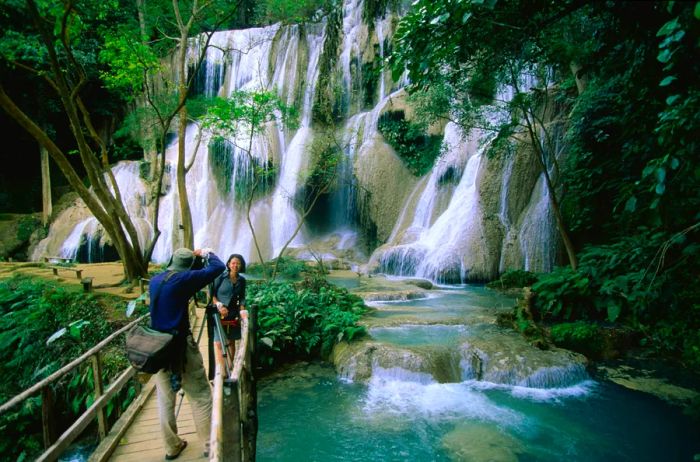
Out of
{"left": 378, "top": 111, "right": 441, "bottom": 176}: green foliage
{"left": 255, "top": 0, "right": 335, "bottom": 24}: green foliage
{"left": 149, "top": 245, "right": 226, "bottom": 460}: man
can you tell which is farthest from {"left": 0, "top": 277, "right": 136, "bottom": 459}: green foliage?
{"left": 255, "top": 0, "right": 335, "bottom": 24}: green foliage

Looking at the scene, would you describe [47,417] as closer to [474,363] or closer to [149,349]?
[149,349]

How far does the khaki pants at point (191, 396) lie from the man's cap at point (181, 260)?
0.58 meters

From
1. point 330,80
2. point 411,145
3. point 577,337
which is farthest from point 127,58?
point 330,80

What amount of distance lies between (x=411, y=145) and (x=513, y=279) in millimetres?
8388

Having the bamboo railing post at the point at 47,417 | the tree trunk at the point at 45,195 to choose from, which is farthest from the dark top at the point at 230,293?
the tree trunk at the point at 45,195

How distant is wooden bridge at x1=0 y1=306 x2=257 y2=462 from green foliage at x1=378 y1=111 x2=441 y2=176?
15.1 metres

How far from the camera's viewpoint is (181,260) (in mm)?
3211

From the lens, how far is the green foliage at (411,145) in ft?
60.2

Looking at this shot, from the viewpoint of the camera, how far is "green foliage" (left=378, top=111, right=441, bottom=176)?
1834 centimetres

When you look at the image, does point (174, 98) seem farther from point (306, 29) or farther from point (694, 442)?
point (694, 442)

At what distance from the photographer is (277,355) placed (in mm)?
7906

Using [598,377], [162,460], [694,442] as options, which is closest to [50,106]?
[162,460]

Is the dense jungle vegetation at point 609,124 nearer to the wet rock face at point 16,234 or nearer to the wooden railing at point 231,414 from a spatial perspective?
the wooden railing at point 231,414

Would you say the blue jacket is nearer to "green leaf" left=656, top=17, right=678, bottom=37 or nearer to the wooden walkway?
the wooden walkway
